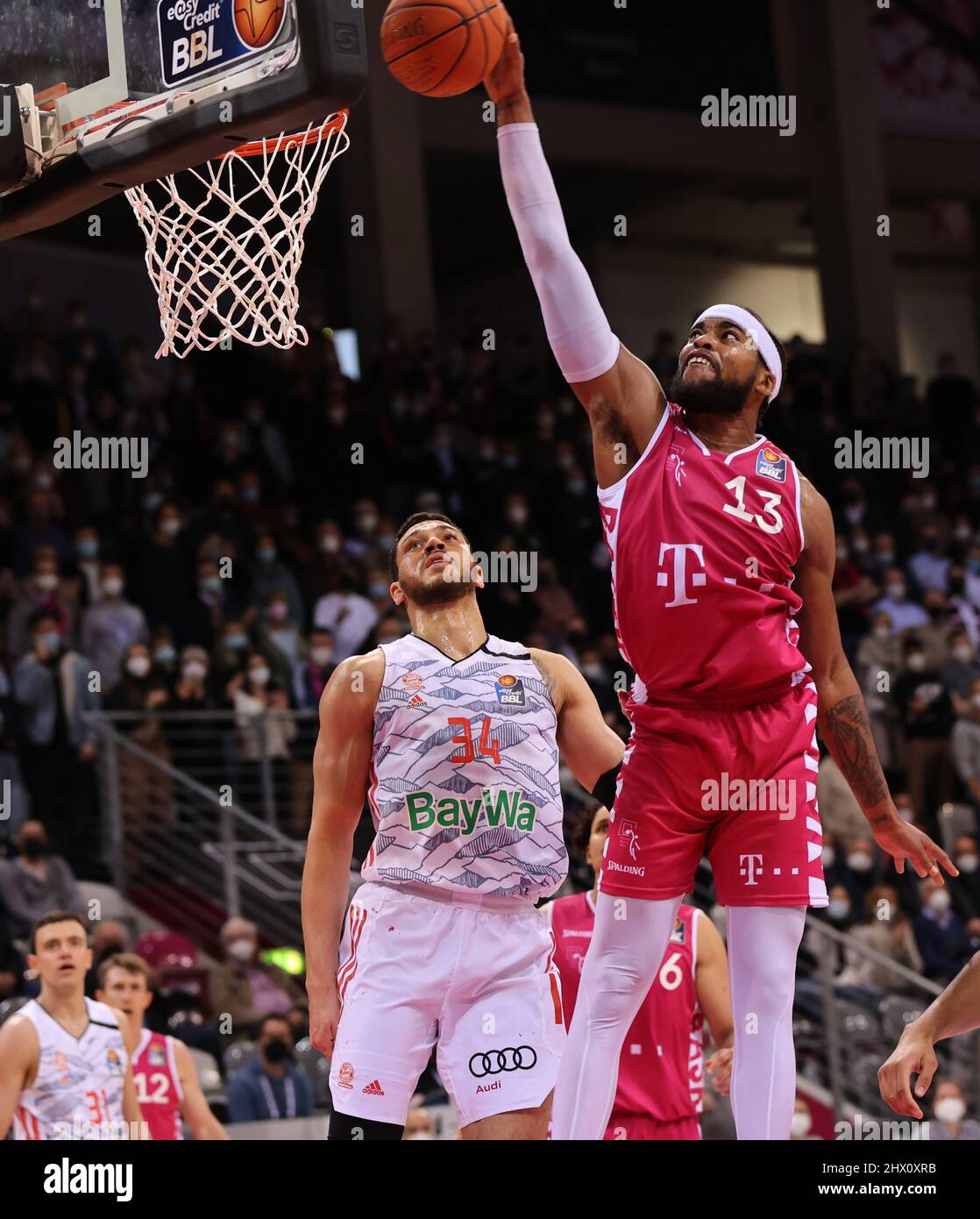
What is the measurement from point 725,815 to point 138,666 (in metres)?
8.46

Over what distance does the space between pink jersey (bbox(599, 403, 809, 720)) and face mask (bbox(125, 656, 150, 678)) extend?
8193 millimetres

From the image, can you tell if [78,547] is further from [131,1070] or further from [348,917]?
[348,917]

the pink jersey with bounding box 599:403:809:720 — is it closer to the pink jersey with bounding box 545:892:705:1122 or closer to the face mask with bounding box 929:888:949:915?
the pink jersey with bounding box 545:892:705:1122

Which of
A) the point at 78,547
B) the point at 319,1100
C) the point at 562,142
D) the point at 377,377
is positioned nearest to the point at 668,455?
the point at 319,1100

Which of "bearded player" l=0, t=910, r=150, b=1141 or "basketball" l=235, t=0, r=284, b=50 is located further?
"bearded player" l=0, t=910, r=150, b=1141

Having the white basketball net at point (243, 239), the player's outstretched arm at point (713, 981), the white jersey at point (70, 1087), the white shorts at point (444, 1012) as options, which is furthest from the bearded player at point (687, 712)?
the white jersey at point (70, 1087)

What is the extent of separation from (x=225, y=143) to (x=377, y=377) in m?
12.3

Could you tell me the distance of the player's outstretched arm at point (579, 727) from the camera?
5137mm

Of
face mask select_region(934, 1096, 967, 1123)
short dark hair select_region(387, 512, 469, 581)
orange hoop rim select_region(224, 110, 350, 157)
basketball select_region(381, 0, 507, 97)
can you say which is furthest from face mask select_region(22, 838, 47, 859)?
basketball select_region(381, 0, 507, 97)

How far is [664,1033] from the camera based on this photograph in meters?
6.27

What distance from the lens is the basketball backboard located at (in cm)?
463

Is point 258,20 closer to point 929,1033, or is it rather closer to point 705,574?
Result: point 705,574

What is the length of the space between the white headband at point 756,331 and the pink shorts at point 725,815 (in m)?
0.92

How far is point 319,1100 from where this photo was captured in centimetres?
1004
